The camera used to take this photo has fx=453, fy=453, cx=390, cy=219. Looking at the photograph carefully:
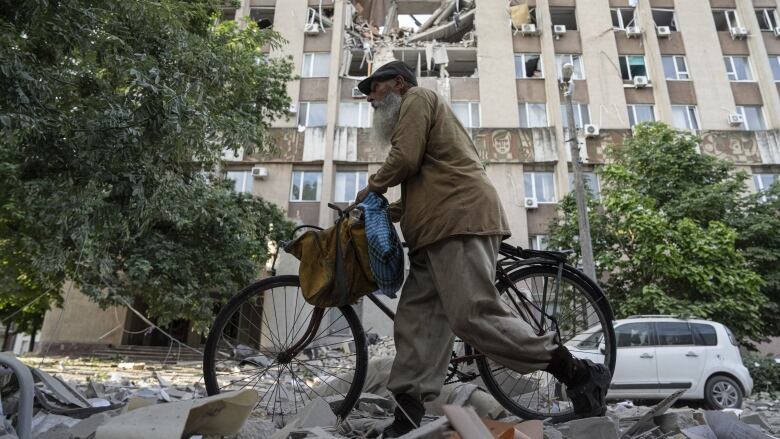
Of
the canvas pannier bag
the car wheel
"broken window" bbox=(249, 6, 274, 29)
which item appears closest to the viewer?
the canvas pannier bag

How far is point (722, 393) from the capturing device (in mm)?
8023

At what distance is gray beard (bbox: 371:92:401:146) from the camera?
2.65 metres

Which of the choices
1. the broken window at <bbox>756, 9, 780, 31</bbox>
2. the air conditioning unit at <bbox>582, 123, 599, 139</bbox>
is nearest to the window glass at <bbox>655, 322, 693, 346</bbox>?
the air conditioning unit at <bbox>582, 123, 599, 139</bbox>

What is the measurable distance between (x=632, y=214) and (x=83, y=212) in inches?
465

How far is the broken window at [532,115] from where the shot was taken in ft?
63.6

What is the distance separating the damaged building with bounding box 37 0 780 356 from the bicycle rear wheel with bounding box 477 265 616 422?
46.0 feet

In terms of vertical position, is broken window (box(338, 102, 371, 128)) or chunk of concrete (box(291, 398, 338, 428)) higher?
broken window (box(338, 102, 371, 128))

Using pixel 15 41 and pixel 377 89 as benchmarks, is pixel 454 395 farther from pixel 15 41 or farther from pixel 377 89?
pixel 15 41

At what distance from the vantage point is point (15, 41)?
386cm

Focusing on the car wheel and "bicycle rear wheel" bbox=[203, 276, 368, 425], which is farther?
the car wheel

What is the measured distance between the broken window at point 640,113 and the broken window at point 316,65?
→ 1332cm

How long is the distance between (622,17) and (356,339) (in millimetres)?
23771

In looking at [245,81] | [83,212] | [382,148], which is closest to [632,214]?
[245,81]

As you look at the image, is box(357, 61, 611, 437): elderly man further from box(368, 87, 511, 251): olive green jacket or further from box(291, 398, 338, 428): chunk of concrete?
box(291, 398, 338, 428): chunk of concrete
